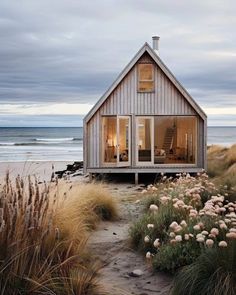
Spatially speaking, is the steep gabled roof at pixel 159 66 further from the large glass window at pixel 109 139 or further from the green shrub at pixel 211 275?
the green shrub at pixel 211 275

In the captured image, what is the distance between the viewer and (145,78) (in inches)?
712

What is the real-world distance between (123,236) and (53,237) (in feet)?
9.46

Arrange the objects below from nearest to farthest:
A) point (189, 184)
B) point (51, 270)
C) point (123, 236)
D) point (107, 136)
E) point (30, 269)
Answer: point (30, 269), point (51, 270), point (123, 236), point (189, 184), point (107, 136)

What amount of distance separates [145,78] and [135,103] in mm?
956

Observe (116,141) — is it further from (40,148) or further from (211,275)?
(40,148)

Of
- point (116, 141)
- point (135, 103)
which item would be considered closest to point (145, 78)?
point (135, 103)

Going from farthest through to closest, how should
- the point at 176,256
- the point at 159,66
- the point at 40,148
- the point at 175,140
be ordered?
the point at 40,148 → the point at 175,140 → the point at 159,66 → the point at 176,256

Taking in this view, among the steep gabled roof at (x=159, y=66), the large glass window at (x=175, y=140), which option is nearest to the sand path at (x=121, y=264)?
the steep gabled roof at (x=159, y=66)

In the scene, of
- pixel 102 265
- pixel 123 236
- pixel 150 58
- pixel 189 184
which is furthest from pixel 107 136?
pixel 102 265

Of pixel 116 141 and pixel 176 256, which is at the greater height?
pixel 116 141

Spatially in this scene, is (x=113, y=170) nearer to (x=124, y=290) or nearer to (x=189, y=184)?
(x=189, y=184)

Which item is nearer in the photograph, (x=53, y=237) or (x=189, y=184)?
(x=53, y=237)

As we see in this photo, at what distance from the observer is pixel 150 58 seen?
1778 centimetres

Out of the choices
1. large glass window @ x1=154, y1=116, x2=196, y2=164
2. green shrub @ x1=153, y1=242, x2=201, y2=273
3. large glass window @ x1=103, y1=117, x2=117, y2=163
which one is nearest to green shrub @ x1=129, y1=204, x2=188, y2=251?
green shrub @ x1=153, y1=242, x2=201, y2=273
